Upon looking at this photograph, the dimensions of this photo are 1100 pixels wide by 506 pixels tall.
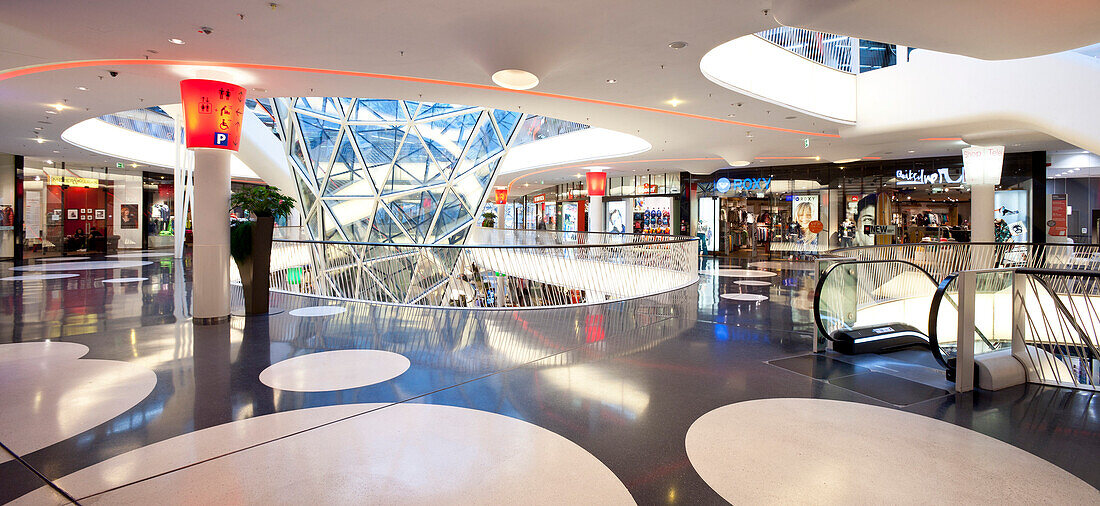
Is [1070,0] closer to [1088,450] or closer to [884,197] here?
[1088,450]

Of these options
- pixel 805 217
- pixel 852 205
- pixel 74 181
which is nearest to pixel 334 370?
pixel 852 205

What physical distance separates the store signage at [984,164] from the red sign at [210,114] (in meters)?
16.5

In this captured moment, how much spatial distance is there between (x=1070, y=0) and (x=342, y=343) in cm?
830

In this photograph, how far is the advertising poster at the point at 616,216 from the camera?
25844 millimetres

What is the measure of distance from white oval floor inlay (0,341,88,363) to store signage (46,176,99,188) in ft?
63.7

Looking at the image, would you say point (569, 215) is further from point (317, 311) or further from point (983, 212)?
point (317, 311)

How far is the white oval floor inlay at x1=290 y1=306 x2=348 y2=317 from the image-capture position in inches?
307

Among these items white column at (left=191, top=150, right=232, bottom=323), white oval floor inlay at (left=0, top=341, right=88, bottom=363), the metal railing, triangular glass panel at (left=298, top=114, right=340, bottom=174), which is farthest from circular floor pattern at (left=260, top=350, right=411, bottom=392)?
triangular glass panel at (left=298, top=114, right=340, bottom=174)

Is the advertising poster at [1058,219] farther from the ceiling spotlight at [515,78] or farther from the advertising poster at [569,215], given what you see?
the advertising poster at [569,215]

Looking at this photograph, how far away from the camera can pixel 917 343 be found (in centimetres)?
596

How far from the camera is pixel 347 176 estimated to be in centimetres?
1923

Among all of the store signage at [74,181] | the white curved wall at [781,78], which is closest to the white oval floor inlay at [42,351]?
the white curved wall at [781,78]

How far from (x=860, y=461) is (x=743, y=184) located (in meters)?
21.1

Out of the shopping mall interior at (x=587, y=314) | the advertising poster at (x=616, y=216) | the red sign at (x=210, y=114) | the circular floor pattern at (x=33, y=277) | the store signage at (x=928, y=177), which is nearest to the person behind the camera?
the shopping mall interior at (x=587, y=314)
